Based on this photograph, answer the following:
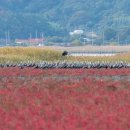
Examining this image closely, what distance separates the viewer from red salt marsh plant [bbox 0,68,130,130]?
992 cm

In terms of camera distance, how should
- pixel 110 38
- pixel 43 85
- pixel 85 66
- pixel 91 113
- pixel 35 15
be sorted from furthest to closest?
pixel 35 15 → pixel 110 38 → pixel 85 66 → pixel 43 85 → pixel 91 113

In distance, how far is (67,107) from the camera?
38.6ft

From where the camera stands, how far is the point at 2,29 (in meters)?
183

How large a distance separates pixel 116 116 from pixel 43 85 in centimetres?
674

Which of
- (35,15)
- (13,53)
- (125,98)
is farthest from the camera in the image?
(35,15)

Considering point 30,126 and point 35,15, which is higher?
point 35,15

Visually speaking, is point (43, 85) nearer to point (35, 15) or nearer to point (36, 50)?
point (36, 50)

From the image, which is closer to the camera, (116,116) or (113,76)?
(116,116)

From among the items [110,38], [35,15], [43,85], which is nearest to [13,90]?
[43,85]

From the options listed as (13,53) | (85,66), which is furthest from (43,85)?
(13,53)

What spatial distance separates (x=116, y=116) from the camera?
10.4m

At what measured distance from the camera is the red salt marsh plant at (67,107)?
32.6 ft

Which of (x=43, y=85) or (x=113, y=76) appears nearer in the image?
(x=43, y=85)

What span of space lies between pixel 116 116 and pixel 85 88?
5.51 metres
